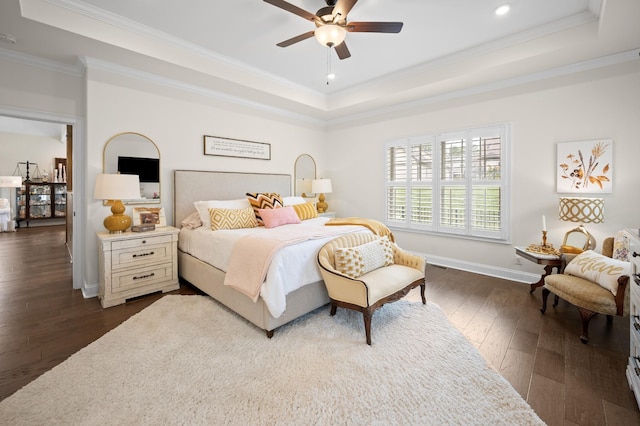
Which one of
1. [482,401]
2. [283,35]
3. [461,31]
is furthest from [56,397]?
[461,31]

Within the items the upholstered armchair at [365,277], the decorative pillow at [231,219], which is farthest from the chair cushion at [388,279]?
the decorative pillow at [231,219]

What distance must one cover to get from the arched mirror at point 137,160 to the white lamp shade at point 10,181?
7.13 metres

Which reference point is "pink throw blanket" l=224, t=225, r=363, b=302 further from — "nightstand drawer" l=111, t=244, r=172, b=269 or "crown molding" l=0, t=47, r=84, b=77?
"crown molding" l=0, t=47, r=84, b=77

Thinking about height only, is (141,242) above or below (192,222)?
below

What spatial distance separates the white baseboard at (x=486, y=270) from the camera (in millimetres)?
3762

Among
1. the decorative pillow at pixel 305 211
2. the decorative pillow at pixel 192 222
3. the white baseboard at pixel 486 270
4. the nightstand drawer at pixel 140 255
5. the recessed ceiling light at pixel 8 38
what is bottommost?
the white baseboard at pixel 486 270

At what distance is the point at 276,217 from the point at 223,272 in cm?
109

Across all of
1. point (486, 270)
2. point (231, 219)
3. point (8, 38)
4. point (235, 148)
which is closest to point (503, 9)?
point (486, 270)

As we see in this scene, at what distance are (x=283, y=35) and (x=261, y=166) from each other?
2.23 m

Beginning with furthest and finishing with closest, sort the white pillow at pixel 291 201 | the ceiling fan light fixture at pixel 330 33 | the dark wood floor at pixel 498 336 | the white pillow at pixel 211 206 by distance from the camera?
1. the white pillow at pixel 291 201
2. the white pillow at pixel 211 206
3. the ceiling fan light fixture at pixel 330 33
4. the dark wood floor at pixel 498 336

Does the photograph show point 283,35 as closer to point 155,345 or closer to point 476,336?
point 155,345

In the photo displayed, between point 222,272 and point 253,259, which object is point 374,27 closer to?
point 253,259

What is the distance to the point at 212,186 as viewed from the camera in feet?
14.0

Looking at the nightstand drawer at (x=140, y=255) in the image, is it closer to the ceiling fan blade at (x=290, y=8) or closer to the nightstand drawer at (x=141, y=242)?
the nightstand drawer at (x=141, y=242)
